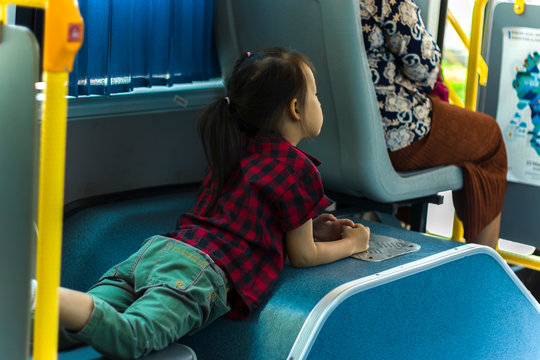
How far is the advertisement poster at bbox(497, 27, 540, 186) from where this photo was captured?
10.0ft

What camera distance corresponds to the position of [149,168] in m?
2.98

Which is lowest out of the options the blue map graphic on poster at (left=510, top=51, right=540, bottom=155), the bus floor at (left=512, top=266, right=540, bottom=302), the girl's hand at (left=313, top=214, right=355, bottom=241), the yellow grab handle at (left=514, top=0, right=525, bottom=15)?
the bus floor at (left=512, top=266, right=540, bottom=302)

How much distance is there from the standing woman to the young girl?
0.54m

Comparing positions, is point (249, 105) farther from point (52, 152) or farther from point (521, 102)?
point (521, 102)

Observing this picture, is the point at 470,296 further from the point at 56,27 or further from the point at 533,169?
the point at 56,27

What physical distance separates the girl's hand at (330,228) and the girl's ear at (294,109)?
39 centimetres

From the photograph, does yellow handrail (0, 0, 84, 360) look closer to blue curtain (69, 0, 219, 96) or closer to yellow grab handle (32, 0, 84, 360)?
yellow grab handle (32, 0, 84, 360)

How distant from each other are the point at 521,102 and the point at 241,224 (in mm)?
1639

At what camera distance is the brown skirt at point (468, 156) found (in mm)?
2725

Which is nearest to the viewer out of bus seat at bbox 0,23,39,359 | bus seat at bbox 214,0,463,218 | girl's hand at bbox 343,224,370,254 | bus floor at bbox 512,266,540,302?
bus seat at bbox 0,23,39,359

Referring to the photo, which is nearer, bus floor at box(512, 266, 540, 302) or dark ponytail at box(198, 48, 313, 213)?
dark ponytail at box(198, 48, 313, 213)

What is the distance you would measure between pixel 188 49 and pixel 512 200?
1.47 meters

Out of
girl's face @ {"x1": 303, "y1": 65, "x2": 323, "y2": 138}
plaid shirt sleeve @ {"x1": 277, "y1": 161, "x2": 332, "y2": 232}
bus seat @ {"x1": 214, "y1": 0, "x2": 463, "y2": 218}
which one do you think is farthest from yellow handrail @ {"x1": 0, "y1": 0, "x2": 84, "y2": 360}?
bus seat @ {"x1": 214, "y1": 0, "x2": 463, "y2": 218}

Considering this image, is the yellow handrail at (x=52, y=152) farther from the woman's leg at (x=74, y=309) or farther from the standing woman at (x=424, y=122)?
the standing woman at (x=424, y=122)
